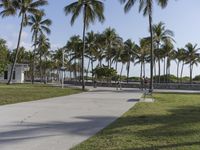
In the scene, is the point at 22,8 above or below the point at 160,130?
above

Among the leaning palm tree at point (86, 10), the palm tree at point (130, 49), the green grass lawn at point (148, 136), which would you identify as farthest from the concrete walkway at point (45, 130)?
the palm tree at point (130, 49)

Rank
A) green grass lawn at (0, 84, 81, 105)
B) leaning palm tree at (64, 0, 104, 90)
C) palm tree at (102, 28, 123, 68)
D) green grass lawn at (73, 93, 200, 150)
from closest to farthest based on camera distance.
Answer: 1. green grass lawn at (73, 93, 200, 150)
2. green grass lawn at (0, 84, 81, 105)
3. leaning palm tree at (64, 0, 104, 90)
4. palm tree at (102, 28, 123, 68)

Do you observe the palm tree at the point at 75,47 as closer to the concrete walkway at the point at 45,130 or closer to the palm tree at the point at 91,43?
the palm tree at the point at 91,43

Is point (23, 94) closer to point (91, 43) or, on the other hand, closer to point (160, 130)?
point (160, 130)

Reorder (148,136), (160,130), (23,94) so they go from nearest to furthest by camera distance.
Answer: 1. (148,136)
2. (160,130)
3. (23,94)

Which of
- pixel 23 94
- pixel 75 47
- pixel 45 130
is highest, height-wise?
pixel 75 47

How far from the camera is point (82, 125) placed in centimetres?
1247

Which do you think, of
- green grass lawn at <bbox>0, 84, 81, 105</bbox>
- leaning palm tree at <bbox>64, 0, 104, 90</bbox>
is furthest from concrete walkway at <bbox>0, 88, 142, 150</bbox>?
leaning palm tree at <bbox>64, 0, 104, 90</bbox>

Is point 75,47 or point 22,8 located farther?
point 75,47

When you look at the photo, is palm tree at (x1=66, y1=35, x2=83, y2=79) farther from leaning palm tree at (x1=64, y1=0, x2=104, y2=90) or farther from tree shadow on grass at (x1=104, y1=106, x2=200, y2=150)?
tree shadow on grass at (x1=104, y1=106, x2=200, y2=150)

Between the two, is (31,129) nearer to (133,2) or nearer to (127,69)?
(133,2)

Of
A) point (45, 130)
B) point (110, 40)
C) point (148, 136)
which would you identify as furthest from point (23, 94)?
point (110, 40)

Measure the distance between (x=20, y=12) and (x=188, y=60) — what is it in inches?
1900

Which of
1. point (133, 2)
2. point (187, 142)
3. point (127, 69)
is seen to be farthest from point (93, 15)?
point (127, 69)
